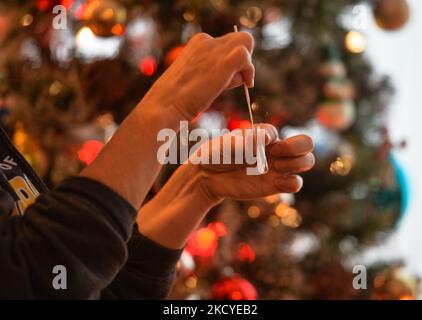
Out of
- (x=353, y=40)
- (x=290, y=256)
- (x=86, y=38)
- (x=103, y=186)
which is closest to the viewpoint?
(x=103, y=186)

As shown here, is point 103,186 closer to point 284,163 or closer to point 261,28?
point 284,163

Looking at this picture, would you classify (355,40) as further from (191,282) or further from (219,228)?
(191,282)

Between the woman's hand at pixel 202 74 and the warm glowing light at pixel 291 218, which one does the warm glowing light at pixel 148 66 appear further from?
the woman's hand at pixel 202 74

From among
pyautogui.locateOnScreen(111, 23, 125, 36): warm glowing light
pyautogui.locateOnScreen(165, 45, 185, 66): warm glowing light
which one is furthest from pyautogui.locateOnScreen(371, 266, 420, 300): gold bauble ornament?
pyautogui.locateOnScreen(111, 23, 125, 36): warm glowing light

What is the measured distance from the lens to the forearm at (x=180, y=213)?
0.73 meters

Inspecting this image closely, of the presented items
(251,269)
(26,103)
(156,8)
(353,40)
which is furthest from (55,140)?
(353,40)

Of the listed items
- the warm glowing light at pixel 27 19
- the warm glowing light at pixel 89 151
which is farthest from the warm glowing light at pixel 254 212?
the warm glowing light at pixel 27 19

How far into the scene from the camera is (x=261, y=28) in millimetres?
1448

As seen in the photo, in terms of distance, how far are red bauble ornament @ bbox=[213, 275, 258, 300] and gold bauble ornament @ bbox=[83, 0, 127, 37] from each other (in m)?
0.49

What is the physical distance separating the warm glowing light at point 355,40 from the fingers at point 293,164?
937 millimetres

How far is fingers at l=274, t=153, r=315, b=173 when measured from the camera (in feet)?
2.21

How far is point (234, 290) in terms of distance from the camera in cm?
123

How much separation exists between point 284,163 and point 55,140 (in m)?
0.78

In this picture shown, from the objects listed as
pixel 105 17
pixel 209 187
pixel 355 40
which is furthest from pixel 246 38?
pixel 355 40
